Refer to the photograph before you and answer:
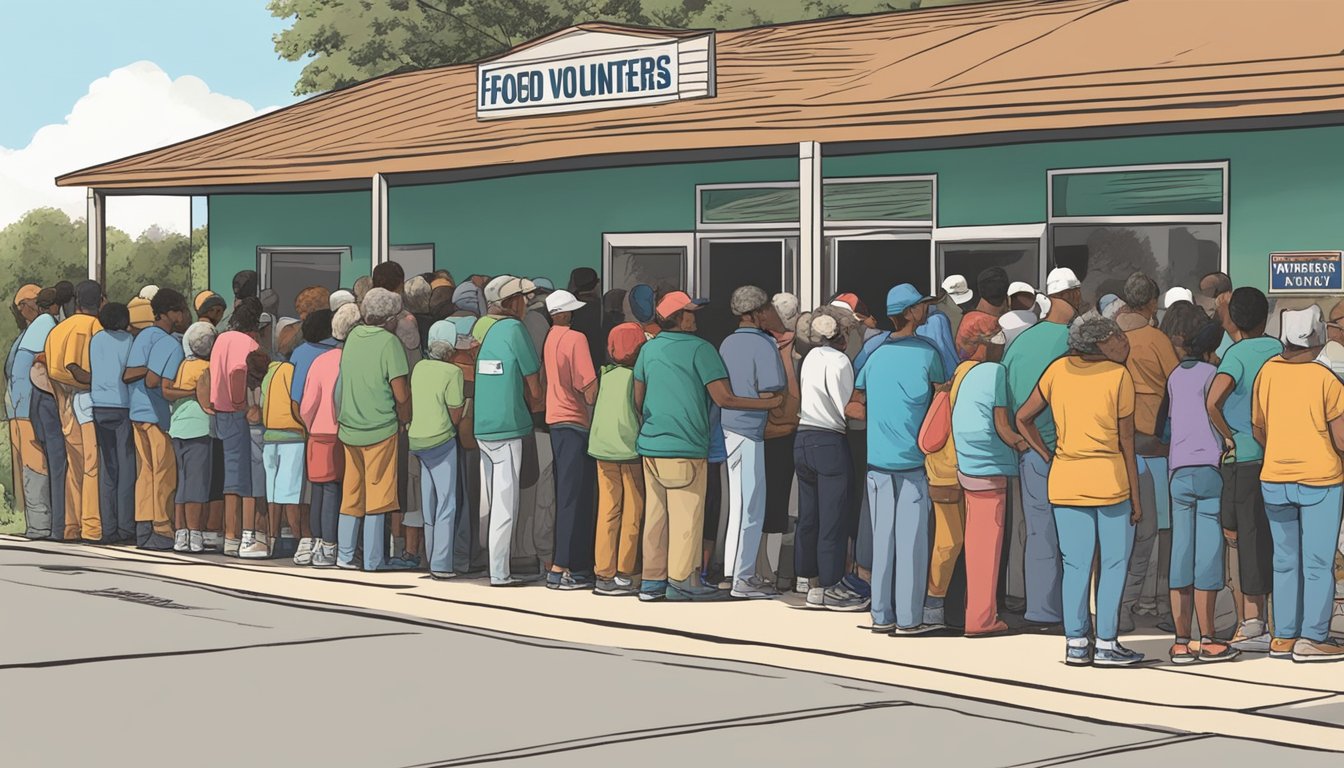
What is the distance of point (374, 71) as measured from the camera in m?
37.5

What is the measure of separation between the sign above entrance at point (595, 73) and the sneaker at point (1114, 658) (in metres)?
7.36

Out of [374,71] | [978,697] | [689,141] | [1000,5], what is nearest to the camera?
[978,697]

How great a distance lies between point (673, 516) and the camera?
12.4 meters

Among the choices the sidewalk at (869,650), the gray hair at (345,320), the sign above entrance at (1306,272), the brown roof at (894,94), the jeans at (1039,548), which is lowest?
the sidewalk at (869,650)

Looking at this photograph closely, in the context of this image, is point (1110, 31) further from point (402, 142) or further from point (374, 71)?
point (374, 71)

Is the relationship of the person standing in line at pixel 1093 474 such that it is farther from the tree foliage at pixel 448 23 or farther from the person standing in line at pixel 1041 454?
the tree foliage at pixel 448 23

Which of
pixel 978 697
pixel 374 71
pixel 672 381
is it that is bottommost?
pixel 978 697

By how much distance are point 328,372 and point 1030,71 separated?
18.7 ft

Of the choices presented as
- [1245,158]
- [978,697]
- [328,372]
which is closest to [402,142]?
[328,372]

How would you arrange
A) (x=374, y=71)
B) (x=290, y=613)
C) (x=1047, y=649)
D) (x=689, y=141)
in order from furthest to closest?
1. (x=374, y=71)
2. (x=689, y=141)
3. (x=290, y=613)
4. (x=1047, y=649)

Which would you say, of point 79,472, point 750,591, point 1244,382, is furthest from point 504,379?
point 1244,382

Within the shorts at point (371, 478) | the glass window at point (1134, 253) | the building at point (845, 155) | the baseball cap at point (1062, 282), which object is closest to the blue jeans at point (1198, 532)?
the baseball cap at point (1062, 282)

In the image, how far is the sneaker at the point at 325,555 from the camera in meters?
14.2

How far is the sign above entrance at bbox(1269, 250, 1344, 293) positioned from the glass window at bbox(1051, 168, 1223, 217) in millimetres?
728
